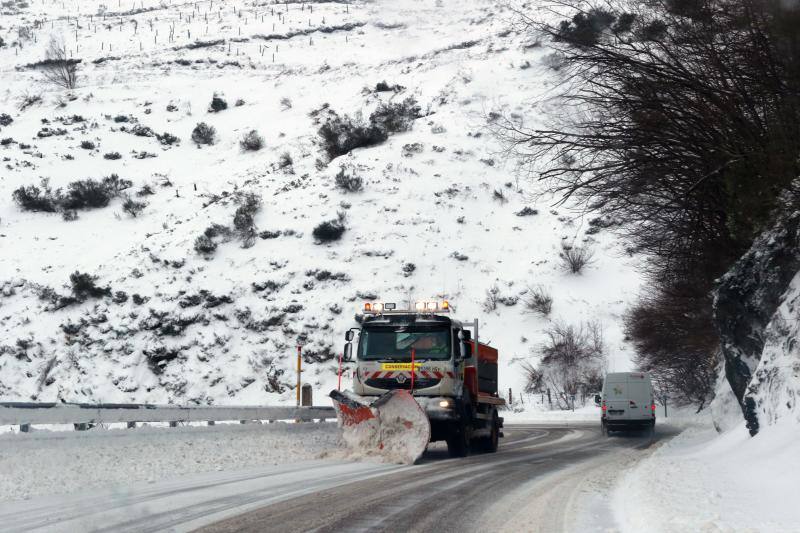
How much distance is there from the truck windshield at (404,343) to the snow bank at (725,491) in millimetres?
5441

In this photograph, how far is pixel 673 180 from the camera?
11.1 meters

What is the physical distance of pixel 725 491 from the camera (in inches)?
295

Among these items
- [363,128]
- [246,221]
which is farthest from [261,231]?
[363,128]

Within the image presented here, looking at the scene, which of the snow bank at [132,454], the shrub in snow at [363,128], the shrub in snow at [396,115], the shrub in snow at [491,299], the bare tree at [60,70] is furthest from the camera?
the bare tree at [60,70]

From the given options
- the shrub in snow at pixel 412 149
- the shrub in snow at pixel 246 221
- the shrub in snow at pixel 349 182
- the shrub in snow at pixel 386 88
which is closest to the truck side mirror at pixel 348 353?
the shrub in snow at pixel 246 221

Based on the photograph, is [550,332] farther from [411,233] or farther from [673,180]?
[673,180]

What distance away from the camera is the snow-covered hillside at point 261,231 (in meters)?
37.7

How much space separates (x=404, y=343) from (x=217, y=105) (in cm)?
6026

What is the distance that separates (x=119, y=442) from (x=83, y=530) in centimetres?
528

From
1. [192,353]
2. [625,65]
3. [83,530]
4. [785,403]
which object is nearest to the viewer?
[83,530]

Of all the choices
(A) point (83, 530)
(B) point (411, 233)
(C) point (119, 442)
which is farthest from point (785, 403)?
(B) point (411, 233)

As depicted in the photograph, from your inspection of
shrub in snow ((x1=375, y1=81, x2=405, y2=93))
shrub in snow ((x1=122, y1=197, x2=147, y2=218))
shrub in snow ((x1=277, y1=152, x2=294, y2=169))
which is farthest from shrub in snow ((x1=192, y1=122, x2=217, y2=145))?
shrub in snow ((x1=375, y1=81, x2=405, y2=93))

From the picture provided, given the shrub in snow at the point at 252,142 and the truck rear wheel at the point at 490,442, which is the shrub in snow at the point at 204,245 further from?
the truck rear wheel at the point at 490,442

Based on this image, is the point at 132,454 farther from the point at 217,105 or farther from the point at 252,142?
the point at 217,105
